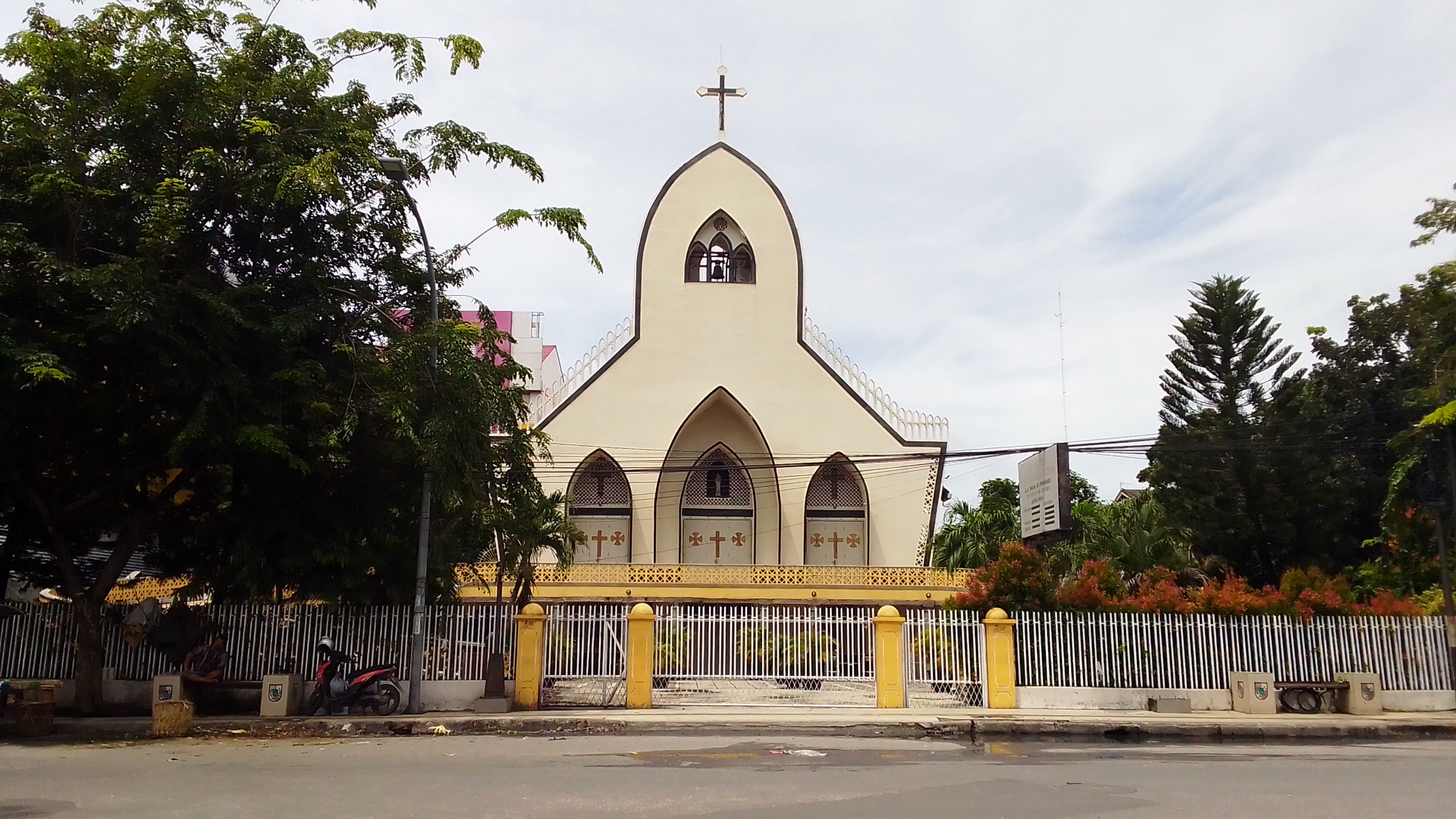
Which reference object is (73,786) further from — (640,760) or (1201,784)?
(1201,784)

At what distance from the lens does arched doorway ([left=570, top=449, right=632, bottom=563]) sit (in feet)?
84.3

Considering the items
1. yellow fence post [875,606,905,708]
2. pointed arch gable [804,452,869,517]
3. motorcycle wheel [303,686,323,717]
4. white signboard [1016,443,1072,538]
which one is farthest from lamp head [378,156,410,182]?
pointed arch gable [804,452,869,517]

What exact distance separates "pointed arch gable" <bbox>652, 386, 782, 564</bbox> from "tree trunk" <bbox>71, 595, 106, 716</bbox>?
13681mm

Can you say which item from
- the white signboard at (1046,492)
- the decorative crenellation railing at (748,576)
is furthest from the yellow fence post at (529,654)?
the decorative crenellation railing at (748,576)

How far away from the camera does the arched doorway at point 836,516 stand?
26188mm

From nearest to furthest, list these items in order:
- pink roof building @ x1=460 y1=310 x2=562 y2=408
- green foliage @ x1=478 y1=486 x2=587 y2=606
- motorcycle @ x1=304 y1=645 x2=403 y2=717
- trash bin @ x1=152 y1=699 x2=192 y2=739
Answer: trash bin @ x1=152 y1=699 x2=192 y2=739
motorcycle @ x1=304 y1=645 x2=403 y2=717
green foliage @ x1=478 y1=486 x2=587 y2=606
pink roof building @ x1=460 y1=310 x2=562 y2=408

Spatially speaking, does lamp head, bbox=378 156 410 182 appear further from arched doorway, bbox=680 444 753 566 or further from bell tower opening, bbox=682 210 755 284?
bell tower opening, bbox=682 210 755 284

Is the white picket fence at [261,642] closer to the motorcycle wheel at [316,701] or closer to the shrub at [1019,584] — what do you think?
the motorcycle wheel at [316,701]

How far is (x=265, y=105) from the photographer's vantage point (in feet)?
40.7

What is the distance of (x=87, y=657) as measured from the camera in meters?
12.9

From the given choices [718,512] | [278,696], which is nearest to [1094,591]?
[278,696]

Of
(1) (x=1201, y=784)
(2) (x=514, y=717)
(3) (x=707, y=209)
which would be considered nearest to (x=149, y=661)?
(2) (x=514, y=717)

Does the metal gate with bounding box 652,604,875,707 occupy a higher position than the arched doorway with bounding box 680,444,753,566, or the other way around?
the arched doorway with bounding box 680,444,753,566

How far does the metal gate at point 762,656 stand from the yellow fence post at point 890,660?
0.79 feet
